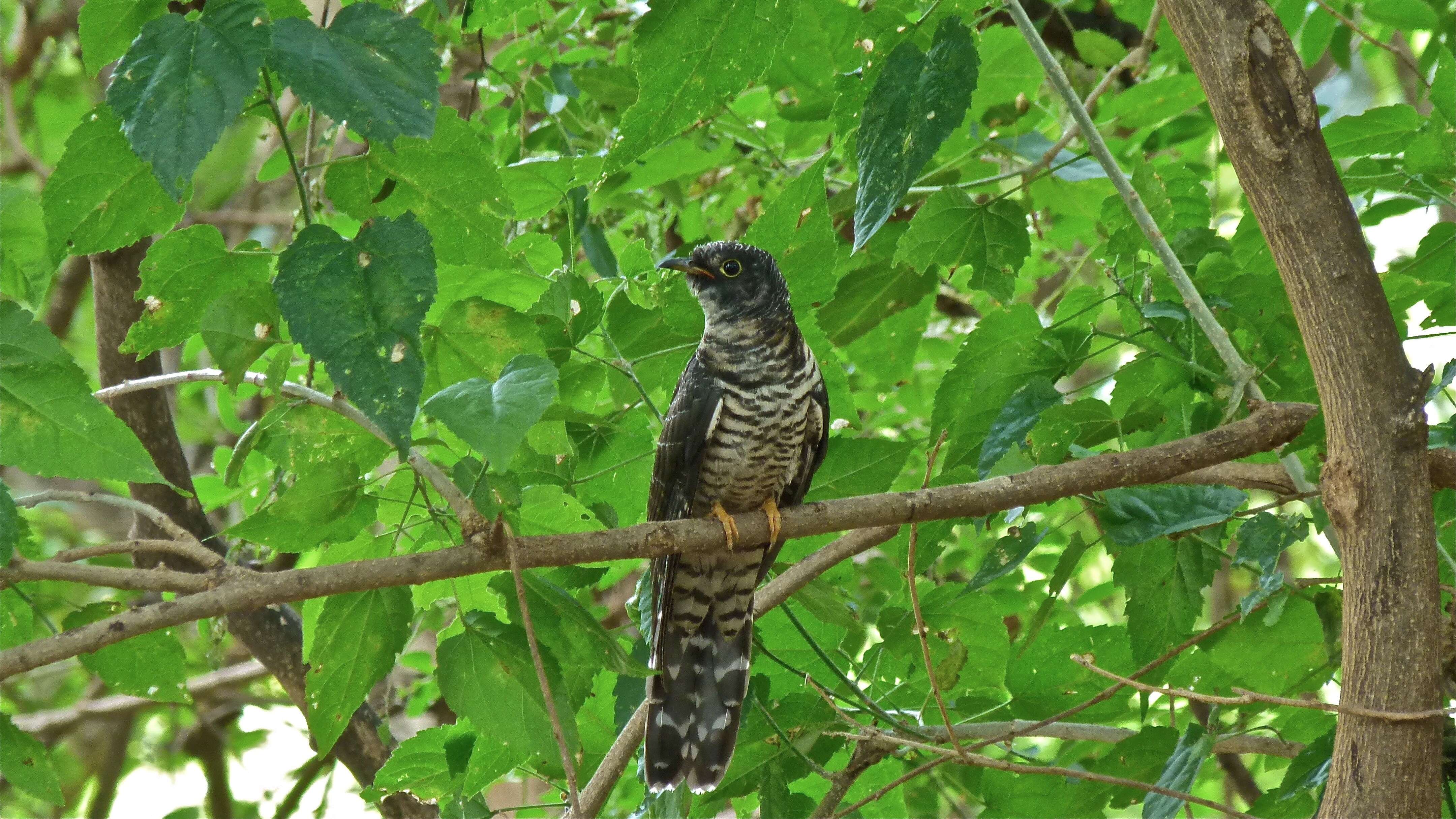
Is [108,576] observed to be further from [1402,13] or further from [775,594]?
[1402,13]

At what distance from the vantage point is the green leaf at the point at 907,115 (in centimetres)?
188

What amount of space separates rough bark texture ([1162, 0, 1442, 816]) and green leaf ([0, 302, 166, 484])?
176cm

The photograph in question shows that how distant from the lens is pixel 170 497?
3.48 meters

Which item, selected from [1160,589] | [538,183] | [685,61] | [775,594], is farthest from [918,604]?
[685,61]

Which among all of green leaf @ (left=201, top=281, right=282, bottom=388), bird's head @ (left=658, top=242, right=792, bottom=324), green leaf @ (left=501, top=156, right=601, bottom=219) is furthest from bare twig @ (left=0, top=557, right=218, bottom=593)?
bird's head @ (left=658, top=242, right=792, bottom=324)

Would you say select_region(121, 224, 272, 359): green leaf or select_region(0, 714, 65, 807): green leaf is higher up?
select_region(121, 224, 272, 359): green leaf

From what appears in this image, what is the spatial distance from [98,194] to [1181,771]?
219 cm

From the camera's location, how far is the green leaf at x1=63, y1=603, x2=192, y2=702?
2.27 m

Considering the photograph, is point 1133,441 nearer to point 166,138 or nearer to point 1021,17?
point 1021,17

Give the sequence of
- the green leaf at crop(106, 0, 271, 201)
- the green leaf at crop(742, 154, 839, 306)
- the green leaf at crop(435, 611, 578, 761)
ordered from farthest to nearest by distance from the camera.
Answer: the green leaf at crop(742, 154, 839, 306)
the green leaf at crop(435, 611, 578, 761)
the green leaf at crop(106, 0, 271, 201)

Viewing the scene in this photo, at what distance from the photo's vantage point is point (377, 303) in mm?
1534

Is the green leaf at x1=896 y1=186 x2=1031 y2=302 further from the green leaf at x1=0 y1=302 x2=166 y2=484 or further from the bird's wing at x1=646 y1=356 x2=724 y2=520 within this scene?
the green leaf at x1=0 y1=302 x2=166 y2=484

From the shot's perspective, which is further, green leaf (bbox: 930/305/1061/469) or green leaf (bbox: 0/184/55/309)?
green leaf (bbox: 930/305/1061/469)

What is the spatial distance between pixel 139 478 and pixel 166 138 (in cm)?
52
